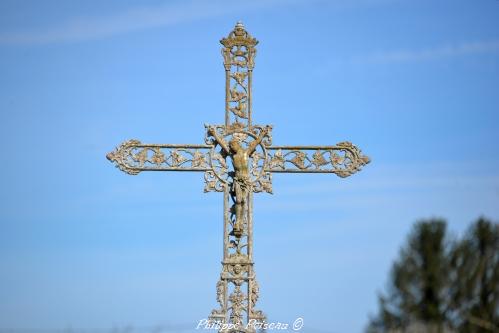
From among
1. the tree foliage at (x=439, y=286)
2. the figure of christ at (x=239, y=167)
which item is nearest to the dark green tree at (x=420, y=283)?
the tree foliage at (x=439, y=286)

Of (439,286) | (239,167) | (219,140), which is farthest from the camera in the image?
(219,140)

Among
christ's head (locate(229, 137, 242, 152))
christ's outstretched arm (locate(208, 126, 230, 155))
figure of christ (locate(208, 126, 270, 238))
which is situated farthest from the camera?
christ's outstretched arm (locate(208, 126, 230, 155))

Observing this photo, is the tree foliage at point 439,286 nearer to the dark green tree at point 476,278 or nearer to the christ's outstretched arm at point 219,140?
the dark green tree at point 476,278

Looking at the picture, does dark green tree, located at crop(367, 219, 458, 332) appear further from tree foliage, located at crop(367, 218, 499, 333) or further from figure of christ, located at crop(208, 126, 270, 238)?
figure of christ, located at crop(208, 126, 270, 238)

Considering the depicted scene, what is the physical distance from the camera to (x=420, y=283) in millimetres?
17219

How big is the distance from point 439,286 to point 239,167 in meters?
4.34

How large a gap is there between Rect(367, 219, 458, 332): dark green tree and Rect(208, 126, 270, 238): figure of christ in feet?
11.7

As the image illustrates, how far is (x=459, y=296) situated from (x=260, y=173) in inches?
170

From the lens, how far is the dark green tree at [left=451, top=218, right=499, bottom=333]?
17297mm

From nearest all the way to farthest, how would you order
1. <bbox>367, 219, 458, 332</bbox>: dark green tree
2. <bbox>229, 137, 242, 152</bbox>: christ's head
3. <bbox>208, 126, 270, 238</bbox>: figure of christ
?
<bbox>367, 219, 458, 332</bbox>: dark green tree, <bbox>208, 126, 270, 238</bbox>: figure of christ, <bbox>229, 137, 242, 152</bbox>: christ's head

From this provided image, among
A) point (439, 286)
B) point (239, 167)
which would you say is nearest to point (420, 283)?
point (439, 286)

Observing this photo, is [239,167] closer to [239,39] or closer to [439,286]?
[239,39]

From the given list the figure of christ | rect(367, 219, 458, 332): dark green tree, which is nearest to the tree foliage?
rect(367, 219, 458, 332): dark green tree

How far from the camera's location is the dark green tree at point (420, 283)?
17047 millimetres
